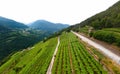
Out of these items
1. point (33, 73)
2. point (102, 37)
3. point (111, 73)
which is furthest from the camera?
point (102, 37)

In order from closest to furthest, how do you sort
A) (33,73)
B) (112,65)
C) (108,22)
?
→ (112,65) → (33,73) → (108,22)

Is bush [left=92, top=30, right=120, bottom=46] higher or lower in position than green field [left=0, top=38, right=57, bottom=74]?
higher

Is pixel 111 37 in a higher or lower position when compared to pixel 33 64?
higher

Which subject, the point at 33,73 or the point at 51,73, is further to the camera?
the point at 33,73

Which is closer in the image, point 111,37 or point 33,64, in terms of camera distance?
point 33,64

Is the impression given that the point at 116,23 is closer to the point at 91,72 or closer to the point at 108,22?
the point at 108,22

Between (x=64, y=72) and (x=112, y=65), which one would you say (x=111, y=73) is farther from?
(x=64, y=72)

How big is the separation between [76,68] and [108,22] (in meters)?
89.3

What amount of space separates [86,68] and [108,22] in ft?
295

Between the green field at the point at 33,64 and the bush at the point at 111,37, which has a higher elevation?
the bush at the point at 111,37

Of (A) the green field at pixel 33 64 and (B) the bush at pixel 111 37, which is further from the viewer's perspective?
(B) the bush at pixel 111 37

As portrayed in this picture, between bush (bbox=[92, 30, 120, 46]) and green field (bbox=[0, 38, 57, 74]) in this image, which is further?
bush (bbox=[92, 30, 120, 46])

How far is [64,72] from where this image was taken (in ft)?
145

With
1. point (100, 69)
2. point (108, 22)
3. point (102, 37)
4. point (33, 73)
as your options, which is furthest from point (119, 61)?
point (108, 22)
